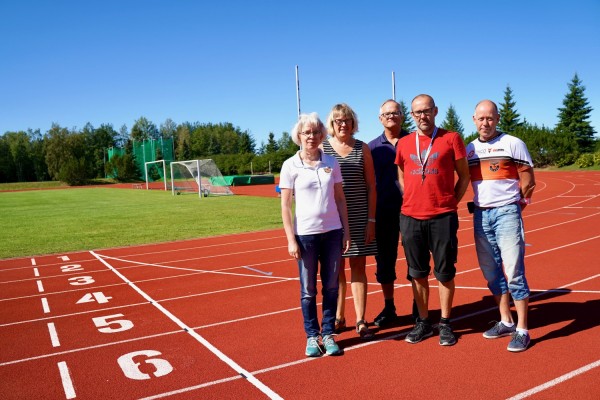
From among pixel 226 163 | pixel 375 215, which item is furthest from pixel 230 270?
pixel 226 163

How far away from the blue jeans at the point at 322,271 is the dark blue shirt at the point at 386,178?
2.31 ft

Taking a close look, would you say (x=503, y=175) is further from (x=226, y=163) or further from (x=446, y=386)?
(x=226, y=163)

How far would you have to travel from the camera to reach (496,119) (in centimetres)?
398

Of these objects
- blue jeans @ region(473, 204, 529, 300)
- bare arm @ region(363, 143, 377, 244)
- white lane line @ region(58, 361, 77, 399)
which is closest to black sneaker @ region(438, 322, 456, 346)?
blue jeans @ region(473, 204, 529, 300)

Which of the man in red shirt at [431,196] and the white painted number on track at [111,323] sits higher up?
the man in red shirt at [431,196]

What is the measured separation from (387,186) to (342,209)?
67 centimetres

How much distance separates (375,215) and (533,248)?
5.57 m

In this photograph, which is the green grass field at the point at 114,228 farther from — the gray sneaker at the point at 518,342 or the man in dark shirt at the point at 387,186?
the gray sneaker at the point at 518,342

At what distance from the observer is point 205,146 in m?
112

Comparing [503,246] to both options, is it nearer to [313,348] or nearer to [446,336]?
[446,336]

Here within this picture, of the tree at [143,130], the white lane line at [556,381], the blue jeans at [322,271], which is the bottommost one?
the white lane line at [556,381]

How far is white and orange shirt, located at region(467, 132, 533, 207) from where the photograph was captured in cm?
390

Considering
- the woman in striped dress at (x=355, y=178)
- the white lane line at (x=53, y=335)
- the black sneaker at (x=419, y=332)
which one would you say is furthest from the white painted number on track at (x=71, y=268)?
the black sneaker at (x=419, y=332)

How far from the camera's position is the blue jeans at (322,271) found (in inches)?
151
